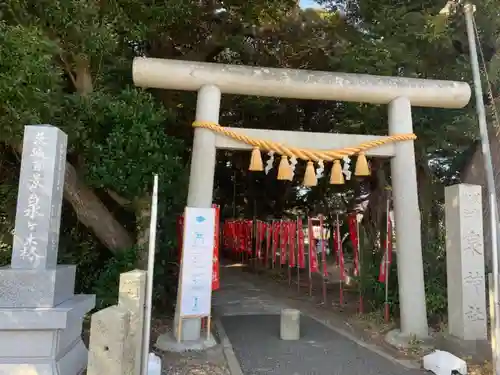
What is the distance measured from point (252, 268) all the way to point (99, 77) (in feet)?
43.7

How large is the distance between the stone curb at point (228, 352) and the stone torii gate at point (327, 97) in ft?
1.65

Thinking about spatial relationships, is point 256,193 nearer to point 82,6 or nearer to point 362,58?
point 362,58

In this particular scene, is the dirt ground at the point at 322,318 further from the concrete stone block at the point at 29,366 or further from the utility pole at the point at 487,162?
the concrete stone block at the point at 29,366

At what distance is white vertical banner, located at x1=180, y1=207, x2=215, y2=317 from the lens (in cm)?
641

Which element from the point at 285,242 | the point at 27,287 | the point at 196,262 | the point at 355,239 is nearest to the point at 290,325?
the point at 196,262

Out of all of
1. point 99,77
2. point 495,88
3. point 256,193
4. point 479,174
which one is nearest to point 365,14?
point 495,88

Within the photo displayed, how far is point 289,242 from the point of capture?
1312 cm

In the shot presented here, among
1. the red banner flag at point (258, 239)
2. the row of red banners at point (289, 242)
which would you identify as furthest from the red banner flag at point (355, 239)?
the red banner flag at point (258, 239)

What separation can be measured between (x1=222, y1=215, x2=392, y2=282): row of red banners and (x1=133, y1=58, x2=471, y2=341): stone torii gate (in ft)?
4.47

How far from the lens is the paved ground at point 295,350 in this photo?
581 centimetres

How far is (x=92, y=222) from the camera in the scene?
8109 mm

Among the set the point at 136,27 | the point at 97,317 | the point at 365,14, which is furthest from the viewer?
the point at 365,14

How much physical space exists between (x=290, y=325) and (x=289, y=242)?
234 inches

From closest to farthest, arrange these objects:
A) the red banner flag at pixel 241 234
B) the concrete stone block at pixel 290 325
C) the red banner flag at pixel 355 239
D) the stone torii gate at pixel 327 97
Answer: the stone torii gate at pixel 327 97 < the concrete stone block at pixel 290 325 < the red banner flag at pixel 355 239 < the red banner flag at pixel 241 234
